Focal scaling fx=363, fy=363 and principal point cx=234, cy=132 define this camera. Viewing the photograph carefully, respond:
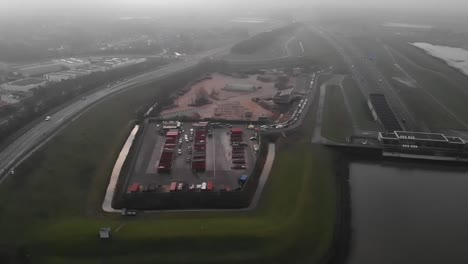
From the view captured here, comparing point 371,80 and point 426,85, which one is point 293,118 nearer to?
point 371,80

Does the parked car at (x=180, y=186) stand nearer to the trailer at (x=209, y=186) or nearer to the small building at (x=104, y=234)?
the trailer at (x=209, y=186)

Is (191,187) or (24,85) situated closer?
(191,187)

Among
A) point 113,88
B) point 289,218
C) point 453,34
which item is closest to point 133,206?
point 289,218

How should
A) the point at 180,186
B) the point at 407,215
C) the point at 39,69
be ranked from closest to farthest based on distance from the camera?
the point at 407,215 → the point at 180,186 → the point at 39,69

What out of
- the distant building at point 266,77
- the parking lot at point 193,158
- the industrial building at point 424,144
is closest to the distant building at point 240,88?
the distant building at point 266,77

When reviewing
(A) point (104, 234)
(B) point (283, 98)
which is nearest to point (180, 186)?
(A) point (104, 234)

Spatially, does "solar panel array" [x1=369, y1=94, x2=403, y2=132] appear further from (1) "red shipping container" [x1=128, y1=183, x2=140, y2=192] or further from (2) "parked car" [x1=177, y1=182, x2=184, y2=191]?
(1) "red shipping container" [x1=128, y1=183, x2=140, y2=192]
